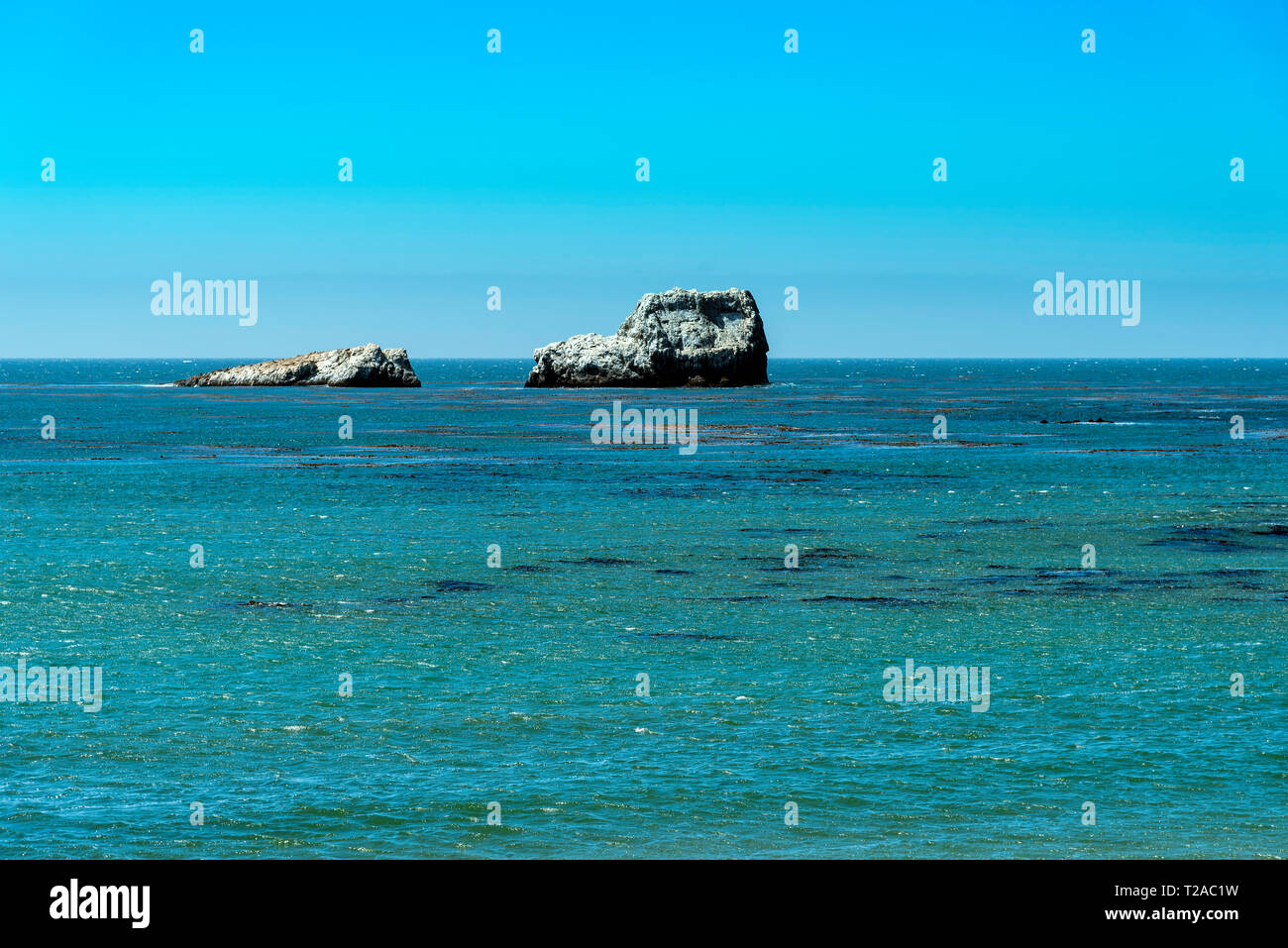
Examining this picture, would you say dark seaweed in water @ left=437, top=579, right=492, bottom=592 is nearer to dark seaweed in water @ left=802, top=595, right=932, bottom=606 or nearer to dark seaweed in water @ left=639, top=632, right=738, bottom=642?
dark seaweed in water @ left=639, top=632, right=738, bottom=642

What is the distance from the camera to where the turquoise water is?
18469mm

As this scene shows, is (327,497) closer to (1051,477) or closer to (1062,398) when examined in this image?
(1051,477)

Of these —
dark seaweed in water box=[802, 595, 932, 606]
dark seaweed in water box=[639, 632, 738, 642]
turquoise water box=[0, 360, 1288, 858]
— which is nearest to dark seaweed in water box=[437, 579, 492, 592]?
turquoise water box=[0, 360, 1288, 858]

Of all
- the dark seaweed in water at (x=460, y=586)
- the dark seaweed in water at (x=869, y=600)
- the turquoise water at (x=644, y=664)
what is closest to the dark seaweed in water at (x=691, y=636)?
the turquoise water at (x=644, y=664)

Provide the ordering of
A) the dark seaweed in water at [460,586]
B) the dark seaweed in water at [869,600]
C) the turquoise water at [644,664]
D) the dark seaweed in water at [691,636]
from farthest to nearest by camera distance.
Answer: the dark seaweed in water at [460,586] < the dark seaweed in water at [869,600] < the dark seaweed in water at [691,636] < the turquoise water at [644,664]

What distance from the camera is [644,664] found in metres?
27.7

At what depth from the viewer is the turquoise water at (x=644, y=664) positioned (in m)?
18.5

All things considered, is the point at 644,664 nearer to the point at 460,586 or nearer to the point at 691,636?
the point at 691,636

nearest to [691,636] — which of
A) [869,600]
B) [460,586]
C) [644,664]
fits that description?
[644,664]

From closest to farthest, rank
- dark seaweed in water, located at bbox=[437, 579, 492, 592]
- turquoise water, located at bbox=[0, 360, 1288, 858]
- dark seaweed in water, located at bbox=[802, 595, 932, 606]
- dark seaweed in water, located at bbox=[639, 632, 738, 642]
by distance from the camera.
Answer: turquoise water, located at bbox=[0, 360, 1288, 858] < dark seaweed in water, located at bbox=[639, 632, 738, 642] < dark seaweed in water, located at bbox=[802, 595, 932, 606] < dark seaweed in water, located at bbox=[437, 579, 492, 592]

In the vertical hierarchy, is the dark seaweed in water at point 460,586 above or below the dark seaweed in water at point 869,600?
above

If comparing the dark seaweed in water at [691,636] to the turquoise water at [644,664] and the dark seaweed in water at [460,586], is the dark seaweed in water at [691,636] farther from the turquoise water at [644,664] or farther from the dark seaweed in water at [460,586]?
the dark seaweed in water at [460,586]

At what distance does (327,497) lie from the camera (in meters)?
61.4

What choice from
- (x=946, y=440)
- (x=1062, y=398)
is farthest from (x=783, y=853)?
(x=1062, y=398)
